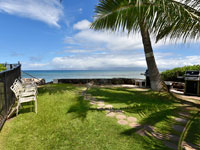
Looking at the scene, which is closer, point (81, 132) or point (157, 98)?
point (81, 132)

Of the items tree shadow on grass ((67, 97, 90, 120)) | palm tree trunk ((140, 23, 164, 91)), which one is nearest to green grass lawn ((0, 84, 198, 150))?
tree shadow on grass ((67, 97, 90, 120))

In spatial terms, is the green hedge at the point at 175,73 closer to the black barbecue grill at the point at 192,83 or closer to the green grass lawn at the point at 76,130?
the black barbecue grill at the point at 192,83

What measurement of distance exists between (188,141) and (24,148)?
11.0 ft

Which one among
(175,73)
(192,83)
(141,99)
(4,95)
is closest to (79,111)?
(4,95)

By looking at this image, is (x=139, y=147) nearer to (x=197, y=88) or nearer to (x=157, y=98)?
(x=157, y=98)

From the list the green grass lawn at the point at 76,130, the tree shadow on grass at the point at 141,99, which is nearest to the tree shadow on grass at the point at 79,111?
the green grass lawn at the point at 76,130

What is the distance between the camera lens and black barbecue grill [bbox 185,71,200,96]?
560cm

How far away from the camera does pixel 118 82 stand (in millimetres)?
10656

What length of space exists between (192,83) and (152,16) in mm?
4803

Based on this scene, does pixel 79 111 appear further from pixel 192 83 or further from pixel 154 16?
pixel 192 83

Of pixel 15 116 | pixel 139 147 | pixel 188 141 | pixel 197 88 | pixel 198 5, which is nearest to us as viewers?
pixel 139 147

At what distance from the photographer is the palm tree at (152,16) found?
310 cm

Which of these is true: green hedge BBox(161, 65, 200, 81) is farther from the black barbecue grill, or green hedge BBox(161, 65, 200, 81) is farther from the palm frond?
the palm frond

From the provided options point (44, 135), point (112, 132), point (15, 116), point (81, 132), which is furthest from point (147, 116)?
point (15, 116)
